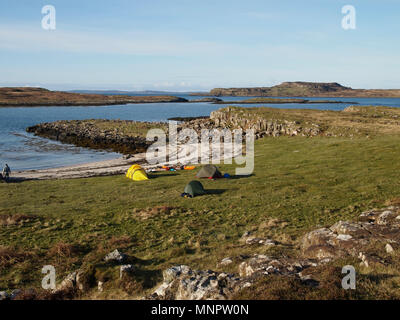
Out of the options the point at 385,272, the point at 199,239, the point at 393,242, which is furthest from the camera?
the point at 199,239

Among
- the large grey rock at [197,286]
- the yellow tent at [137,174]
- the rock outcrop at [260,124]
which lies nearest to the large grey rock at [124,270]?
the large grey rock at [197,286]

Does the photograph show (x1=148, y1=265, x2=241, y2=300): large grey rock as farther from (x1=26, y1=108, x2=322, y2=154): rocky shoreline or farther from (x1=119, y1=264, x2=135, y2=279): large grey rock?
(x1=26, y1=108, x2=322, y2=154): rocky shoreline

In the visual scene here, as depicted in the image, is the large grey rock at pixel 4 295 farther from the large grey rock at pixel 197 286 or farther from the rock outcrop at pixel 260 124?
the rock outcrop at pixel 260 124

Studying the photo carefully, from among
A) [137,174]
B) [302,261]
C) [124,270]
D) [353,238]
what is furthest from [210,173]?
[124,270]

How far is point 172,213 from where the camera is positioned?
25000mm

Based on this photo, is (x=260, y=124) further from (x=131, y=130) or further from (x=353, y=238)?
(x=353, y=238)

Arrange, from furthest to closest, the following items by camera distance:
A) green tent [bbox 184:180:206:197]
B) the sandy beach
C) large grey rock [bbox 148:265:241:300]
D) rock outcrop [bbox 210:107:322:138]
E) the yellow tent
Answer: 1. rock outcrop [bbox 210:107:322:138]
2. the sandy beach
3. the yellow tent
4. green tent [bbox 184:180:206:197]
5. large grey rock [bbox 148:265:241:300]

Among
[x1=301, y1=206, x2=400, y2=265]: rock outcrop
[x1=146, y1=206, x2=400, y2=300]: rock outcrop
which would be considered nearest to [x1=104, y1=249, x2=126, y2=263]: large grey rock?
[x1=146, y1=206, x2=400, y2=300]: rock outcrop

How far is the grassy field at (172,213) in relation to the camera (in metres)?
16.9

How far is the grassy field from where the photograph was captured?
16875 millimetres
